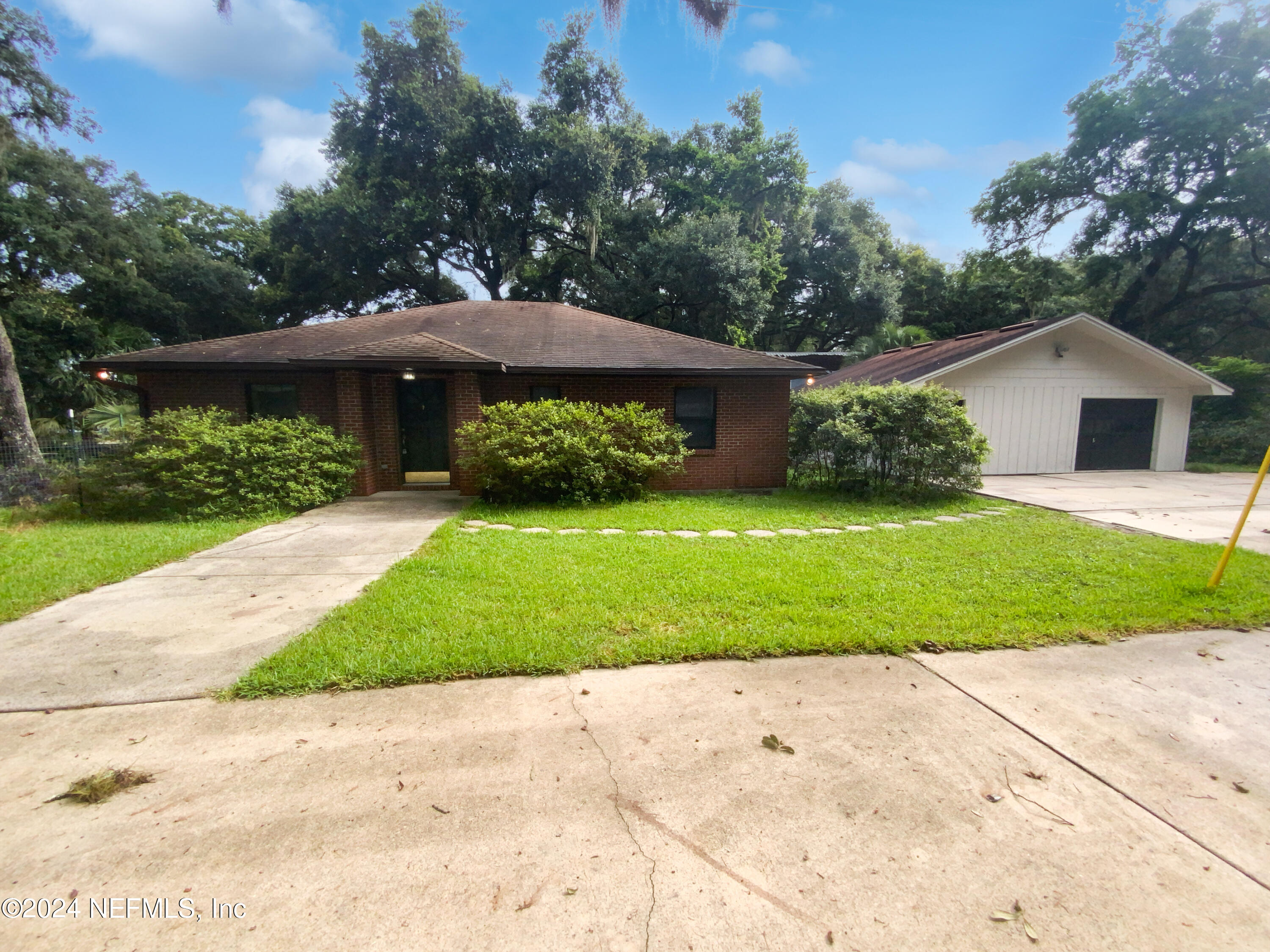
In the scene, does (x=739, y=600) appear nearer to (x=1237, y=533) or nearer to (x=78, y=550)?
(x=1237, y=533)

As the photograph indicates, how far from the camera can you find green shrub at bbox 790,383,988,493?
896cm

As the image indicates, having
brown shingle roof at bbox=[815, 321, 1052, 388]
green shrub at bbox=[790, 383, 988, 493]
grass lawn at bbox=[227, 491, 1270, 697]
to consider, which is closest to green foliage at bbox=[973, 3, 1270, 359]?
brown shingle roof at bbox=[815, 321, 1052, 388]

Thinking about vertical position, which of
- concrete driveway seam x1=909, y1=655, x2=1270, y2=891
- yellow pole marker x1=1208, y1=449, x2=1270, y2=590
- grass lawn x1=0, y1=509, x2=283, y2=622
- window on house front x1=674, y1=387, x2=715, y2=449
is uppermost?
window on house front x1=674, y1=387, x2=715, y2=449

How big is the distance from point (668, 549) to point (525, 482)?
3461 mm

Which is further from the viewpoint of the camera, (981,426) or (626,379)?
(981,426)

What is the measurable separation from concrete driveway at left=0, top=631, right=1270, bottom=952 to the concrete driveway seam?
0.01m

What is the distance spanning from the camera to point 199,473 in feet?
26.3

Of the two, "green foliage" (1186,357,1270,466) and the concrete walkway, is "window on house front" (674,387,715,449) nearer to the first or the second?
the concrete walkway

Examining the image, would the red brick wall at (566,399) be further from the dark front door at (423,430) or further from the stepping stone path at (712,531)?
the stepping stone path at (712,531)

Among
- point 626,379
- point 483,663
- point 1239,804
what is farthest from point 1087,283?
point 483,663

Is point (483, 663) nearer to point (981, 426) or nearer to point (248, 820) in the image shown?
point (248, 820)

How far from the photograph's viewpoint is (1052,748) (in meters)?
2.62

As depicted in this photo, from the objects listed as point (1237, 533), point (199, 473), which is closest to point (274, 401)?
point (199, 473)

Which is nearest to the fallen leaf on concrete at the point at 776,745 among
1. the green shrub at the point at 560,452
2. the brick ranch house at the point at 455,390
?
the green shrub at the point at 560,452
